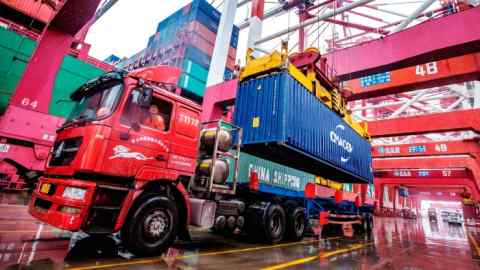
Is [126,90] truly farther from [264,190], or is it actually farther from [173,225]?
[264,190]

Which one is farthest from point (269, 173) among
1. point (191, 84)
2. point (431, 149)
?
point (431, 149)

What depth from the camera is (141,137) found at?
12.5 feet

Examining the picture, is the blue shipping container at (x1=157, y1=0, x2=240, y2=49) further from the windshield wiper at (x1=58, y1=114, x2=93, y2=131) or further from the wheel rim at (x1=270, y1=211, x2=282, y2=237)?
the windshield wiper at (x1=58, y1=114, x2=93, y2=131)

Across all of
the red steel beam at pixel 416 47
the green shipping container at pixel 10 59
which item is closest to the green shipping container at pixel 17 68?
the green shipping container at pixel 10 59

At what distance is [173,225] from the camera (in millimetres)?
3893

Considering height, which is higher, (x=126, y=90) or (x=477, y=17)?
(x=477, y=17)

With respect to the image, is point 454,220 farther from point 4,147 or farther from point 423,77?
point 4,147

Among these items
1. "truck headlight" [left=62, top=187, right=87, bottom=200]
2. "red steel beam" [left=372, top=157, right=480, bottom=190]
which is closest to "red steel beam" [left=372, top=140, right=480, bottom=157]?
"red steel beam" [left=372, top=157, right=480, bottom=190]

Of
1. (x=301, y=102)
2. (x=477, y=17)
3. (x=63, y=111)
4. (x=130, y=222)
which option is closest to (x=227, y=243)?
(x=130, y=222)

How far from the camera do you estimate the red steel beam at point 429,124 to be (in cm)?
1114

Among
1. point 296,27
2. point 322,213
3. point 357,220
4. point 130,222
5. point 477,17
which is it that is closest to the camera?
point 130,222

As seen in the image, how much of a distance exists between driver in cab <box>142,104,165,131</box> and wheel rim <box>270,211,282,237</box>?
3.43 m

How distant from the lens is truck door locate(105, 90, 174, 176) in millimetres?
3549

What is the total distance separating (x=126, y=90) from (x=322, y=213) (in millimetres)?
6485
